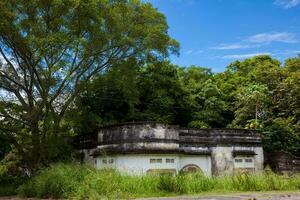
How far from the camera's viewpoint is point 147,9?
25.3 m

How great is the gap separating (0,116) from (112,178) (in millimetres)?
9892

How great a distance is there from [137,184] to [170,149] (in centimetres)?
693

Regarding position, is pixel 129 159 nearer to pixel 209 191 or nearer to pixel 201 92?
pixel 209 191

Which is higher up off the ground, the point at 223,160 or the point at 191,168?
the point at 223,160

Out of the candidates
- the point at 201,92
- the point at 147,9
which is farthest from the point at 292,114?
the point at 147,9

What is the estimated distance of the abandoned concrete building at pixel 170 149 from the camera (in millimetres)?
21531

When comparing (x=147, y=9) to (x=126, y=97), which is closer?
(x=147, y=9)

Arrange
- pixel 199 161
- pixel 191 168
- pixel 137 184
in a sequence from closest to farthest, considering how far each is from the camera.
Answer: pixel 137 184, pixel 191 168, pixel 199 161

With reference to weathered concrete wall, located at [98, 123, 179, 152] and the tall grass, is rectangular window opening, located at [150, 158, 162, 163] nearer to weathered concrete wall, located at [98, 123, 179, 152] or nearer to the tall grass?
weathered concrete wall, located at [98, 123, 179, 152]

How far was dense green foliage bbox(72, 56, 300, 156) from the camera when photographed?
26.6m

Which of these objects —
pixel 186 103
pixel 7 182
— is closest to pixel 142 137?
pixel 7 182

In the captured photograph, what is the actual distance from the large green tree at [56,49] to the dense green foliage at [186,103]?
5.16ft

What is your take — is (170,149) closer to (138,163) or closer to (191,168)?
(138,163)

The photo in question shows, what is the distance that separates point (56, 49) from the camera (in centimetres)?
2067
